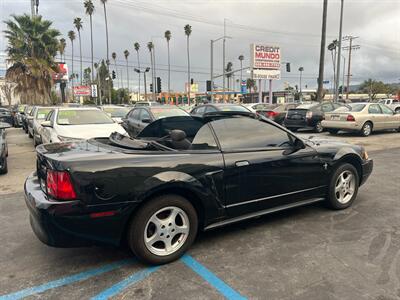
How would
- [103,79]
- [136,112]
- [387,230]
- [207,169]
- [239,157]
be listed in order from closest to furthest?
[207,169] → [239,157] → [387,230] → [136,112] → [103,79]

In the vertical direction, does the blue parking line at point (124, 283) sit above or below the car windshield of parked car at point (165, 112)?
below

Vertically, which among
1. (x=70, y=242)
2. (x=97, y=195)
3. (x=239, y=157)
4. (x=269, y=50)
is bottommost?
(x=70, y=242)

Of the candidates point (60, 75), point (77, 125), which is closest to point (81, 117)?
point (77, 125)

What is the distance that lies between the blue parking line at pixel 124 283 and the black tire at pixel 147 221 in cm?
9

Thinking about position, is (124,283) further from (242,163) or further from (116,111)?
(116,111)

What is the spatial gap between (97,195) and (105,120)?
251 inches

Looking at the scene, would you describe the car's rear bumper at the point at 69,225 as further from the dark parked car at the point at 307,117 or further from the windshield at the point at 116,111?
the dark parked car at the point at 307,117

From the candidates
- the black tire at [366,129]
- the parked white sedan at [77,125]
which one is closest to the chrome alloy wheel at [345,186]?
the parked white sedan at [77,125]

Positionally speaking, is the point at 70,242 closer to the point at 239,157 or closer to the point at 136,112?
the point at 239,157

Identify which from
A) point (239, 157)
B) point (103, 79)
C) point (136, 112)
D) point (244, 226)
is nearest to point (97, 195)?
point (239, 157)

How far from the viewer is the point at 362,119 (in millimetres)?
13164

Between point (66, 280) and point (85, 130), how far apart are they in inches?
219

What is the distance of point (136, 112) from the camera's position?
11.6m

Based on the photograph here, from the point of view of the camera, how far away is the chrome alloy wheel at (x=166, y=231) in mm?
3104
